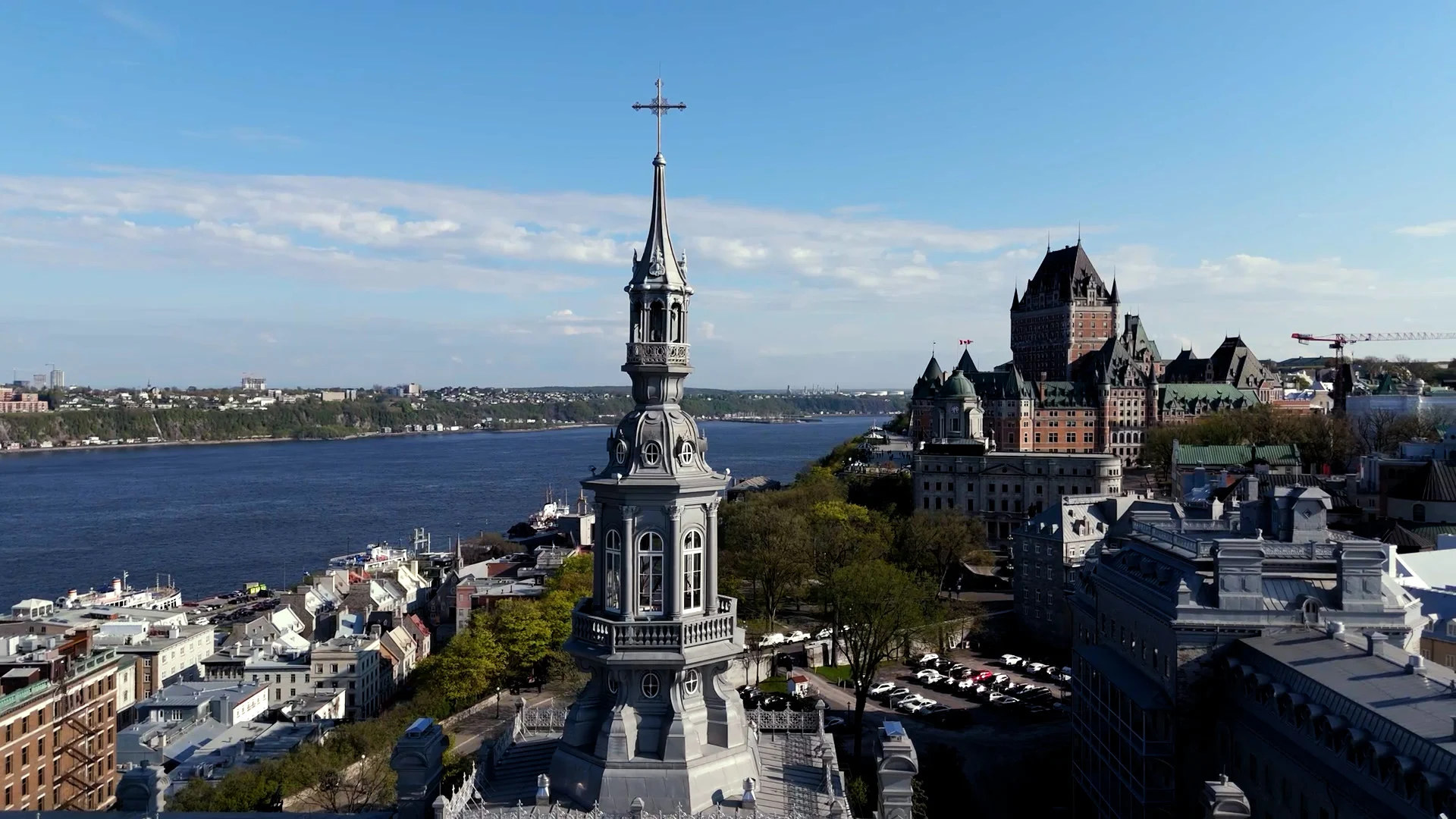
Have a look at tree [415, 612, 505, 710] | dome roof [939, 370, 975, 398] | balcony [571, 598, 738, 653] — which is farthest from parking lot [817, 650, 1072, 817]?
dome roof [939, 370, 975, 398]

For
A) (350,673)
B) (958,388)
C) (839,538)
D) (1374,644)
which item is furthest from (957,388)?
(1374,644)

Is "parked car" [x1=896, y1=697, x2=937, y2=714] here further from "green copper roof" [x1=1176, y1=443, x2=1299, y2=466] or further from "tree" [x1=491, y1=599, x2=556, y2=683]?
"green copper roof" [x1=1176, y1=443, x2=1299, y2=466]

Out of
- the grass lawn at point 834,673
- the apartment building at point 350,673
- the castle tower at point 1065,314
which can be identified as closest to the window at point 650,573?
the grass lawn at point 834,673

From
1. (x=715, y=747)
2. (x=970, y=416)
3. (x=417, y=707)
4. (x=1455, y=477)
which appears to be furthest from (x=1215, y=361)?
(x=715, y=747)

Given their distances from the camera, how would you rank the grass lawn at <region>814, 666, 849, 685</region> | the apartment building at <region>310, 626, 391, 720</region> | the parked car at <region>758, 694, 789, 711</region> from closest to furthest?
the parked car at <region>758, 694, 789, 711</region>, the grass lawn at <region>814, 666, 849, 685</region>, the apartment building at <region>310, 626, 391, 720</region>

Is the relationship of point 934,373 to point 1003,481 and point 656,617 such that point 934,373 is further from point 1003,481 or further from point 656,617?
point 656,617

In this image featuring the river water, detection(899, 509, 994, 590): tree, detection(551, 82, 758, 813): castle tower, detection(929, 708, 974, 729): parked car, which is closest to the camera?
detection(551, 82, 758, 813): castle tower
